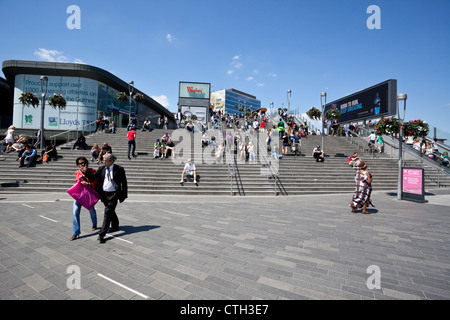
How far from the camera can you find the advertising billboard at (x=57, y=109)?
2616 centimetres

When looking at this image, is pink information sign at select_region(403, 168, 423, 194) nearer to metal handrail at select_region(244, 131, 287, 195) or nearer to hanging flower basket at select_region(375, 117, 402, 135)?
metal handrail at select_region(244, 131, 287, 195)

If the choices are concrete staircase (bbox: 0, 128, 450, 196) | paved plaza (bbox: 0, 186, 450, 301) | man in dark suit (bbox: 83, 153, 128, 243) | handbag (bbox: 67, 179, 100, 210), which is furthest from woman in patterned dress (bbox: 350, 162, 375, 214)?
handbag (bbox: 67, 179, 100, 210)

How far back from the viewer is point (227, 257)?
11.9 ft

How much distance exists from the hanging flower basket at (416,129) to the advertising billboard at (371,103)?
15.9 meters

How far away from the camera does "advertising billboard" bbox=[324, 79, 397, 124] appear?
113 ft

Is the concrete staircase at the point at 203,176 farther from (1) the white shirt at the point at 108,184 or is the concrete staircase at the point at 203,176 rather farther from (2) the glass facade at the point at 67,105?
(2) the glass facade at the point at 67,105

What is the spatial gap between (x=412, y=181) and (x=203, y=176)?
9905 millimetres

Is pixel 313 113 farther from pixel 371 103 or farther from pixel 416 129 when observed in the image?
pixel 416 129

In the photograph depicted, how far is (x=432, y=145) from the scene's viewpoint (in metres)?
16.3

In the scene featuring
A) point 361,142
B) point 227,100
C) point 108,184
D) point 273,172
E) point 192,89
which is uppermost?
point 227,100

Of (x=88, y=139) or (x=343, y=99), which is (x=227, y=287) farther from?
(x=343, y=99)

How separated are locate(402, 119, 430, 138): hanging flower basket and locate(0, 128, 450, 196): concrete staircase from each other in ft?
23.6

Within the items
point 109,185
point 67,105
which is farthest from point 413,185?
point 67,105
